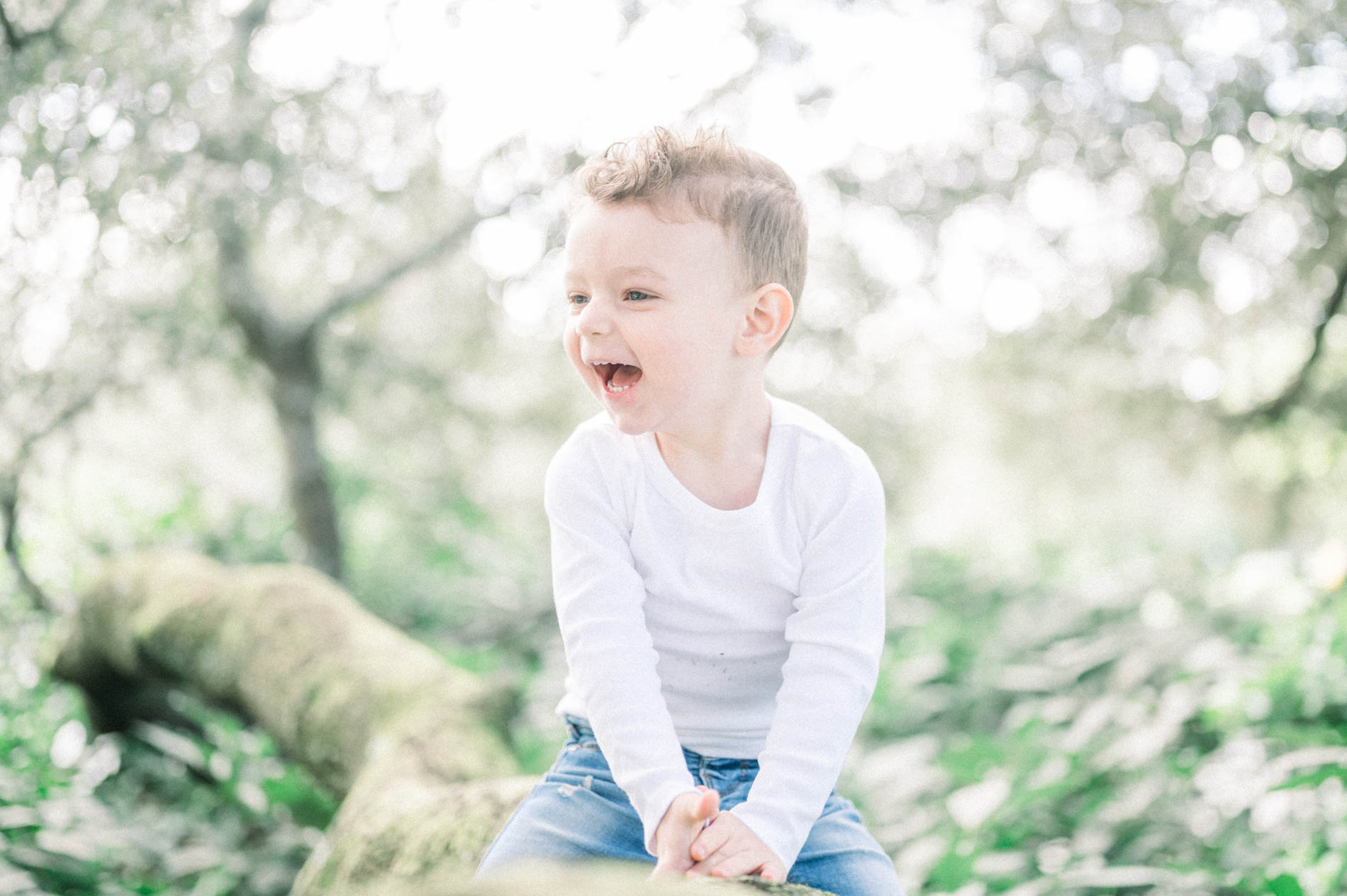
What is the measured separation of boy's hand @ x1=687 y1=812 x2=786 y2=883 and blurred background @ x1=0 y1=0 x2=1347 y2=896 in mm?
1260

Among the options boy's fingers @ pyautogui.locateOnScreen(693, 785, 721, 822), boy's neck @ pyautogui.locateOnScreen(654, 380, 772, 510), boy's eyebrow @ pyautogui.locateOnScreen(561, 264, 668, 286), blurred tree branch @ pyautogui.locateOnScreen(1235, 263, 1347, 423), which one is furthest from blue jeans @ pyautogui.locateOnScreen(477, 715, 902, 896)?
blurred tree branch @ pyautogui.locateOnScreen(1235, 263, 1347, 423)

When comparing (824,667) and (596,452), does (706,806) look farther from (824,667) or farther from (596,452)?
(596,452)

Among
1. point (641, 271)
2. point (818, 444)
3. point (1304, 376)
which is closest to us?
point (641, 271)

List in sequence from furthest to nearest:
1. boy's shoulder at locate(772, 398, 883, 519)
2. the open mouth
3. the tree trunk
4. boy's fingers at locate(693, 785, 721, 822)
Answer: the tree trunk → boy's shoulder at locate(772, 398, 883, 519) → the open mouth → boy's fingers at locate(693, 785, 721, 822)

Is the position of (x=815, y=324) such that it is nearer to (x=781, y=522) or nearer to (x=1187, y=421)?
(x=1187, y=421)

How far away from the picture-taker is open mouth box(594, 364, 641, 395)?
5.42 ft

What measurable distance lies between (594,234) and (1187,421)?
19.1ft

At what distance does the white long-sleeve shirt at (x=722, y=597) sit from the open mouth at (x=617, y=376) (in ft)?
0.47

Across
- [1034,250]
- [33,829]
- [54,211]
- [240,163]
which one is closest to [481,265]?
[240,163]

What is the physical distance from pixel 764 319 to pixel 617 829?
35.0 inches

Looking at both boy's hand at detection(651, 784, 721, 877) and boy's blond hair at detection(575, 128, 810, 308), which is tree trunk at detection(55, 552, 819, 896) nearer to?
boy's hand at detection(651, 784, 721, 877)

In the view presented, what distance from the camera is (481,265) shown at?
5.88 m

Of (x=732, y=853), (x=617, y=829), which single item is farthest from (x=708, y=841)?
(x=617, y=829)

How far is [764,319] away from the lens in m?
1.69
